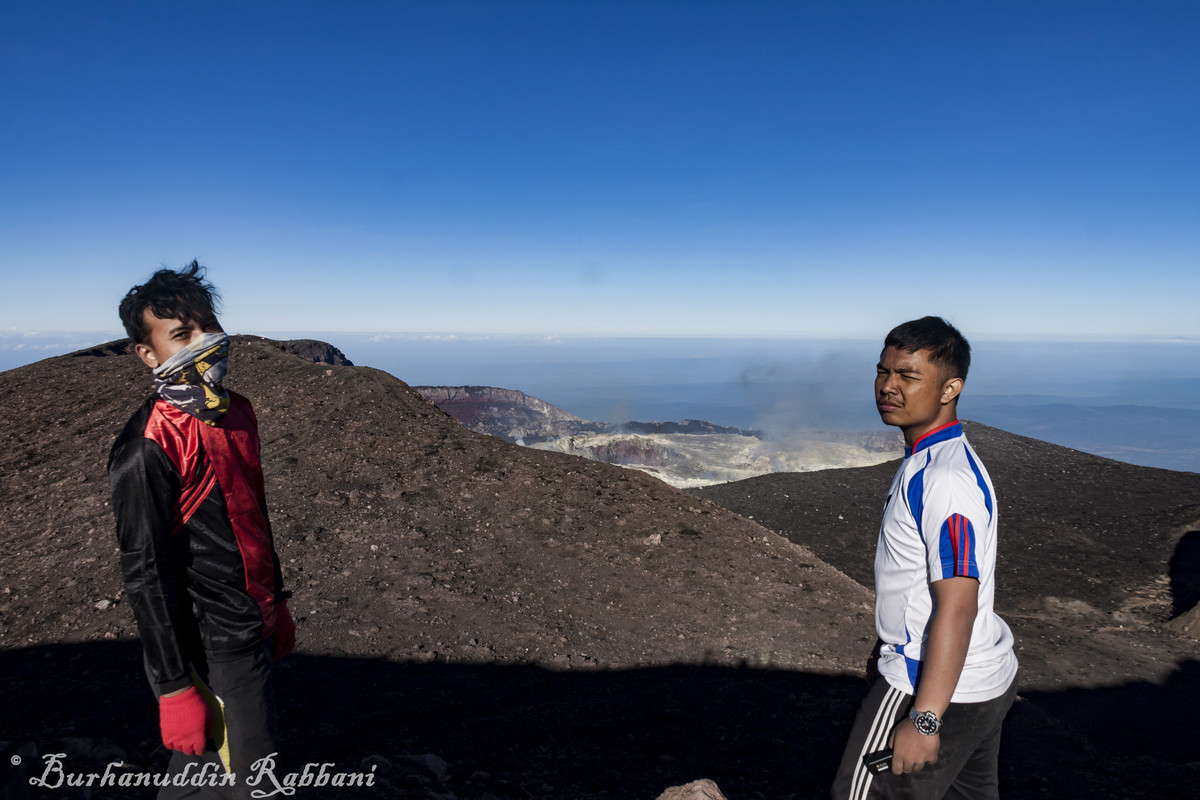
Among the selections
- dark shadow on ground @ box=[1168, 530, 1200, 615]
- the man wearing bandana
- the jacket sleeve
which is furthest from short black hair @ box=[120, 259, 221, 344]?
dark shadow on ground @ box=[1168, 530, 1200, 615]

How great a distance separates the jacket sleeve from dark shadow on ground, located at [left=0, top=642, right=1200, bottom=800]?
1.38 m

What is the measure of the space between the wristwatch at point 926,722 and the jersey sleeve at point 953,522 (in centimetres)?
39

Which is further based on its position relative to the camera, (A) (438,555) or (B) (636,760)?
(A) (438,555)

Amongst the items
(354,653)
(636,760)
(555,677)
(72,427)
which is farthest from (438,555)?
(72,427)

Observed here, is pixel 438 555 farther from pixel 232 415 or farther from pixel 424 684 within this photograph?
pixel 232 415

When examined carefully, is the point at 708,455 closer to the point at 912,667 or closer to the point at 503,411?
the point at 503,411

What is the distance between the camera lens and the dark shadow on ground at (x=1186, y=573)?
8.53 m

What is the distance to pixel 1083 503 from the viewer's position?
12.8m

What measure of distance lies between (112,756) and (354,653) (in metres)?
2.10

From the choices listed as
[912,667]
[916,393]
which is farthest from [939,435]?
[912,667]

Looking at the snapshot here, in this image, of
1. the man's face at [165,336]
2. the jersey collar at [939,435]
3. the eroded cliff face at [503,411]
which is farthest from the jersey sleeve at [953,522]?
the eroded cliff face at [503,411]

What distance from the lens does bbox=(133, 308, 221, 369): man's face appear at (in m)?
2.06

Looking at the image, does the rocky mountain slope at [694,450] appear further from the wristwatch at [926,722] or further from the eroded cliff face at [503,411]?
the wristwatch at [926,722]

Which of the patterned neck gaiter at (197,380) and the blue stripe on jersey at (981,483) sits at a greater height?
the patterned neck gaiter at (197,380)
